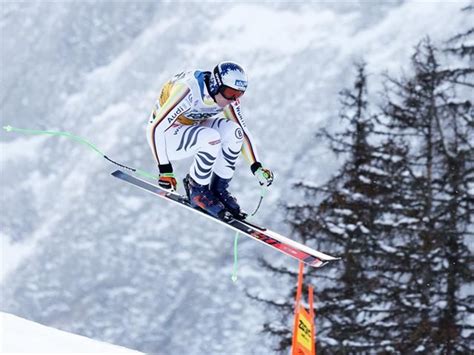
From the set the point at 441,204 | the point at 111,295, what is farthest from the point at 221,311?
the point at 441,204

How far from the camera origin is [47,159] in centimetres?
7519

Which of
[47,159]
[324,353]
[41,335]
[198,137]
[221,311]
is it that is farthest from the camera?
[47,159]

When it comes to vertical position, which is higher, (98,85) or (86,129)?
(98,85)

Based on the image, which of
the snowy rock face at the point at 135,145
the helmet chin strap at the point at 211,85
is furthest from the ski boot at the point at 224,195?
the snowy rock face at the point at 135,145

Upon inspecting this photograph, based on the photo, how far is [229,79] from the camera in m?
6.93

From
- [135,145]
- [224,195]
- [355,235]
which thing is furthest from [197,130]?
[135,145]

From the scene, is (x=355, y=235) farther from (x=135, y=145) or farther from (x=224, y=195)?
(x=135, y=145)

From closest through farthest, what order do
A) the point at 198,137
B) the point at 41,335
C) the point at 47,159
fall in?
the point at 41,335 < the point at 198,137 < the point at 47,159

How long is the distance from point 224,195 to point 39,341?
2.43m

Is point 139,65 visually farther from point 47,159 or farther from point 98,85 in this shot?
point 47,159

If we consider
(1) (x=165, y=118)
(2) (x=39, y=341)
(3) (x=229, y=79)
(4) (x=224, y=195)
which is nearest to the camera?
(2) (x=39, y=341)

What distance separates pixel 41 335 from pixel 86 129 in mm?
70656

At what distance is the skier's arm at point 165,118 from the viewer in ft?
23.4

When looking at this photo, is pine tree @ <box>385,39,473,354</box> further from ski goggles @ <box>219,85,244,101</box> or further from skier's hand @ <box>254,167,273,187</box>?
ski goggles @ <box>219,85,244,101</box>
